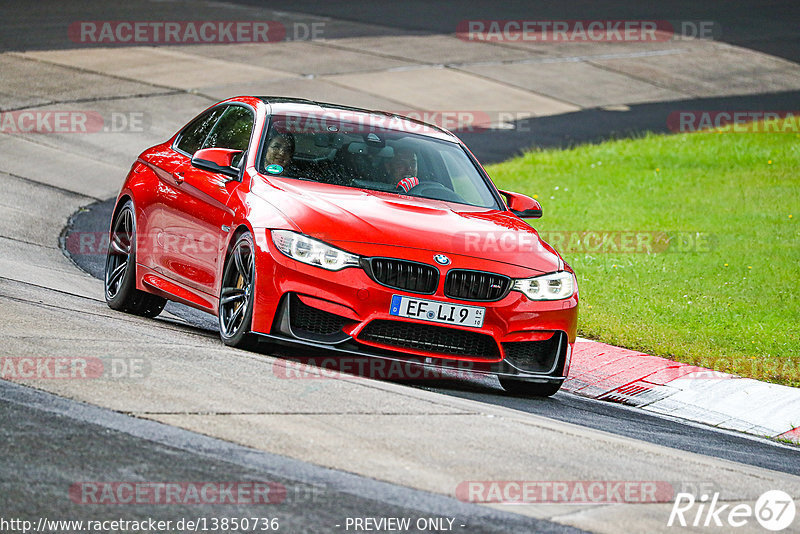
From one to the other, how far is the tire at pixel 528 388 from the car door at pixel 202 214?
2090 millimetres

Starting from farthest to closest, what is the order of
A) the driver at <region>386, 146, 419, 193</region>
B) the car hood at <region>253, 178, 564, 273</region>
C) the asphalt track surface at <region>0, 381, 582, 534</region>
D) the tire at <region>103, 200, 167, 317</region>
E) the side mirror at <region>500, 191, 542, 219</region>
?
the tire at <region>103, 200, 167, 317</region> < the side mirror at <region>500, 191, 542, 219</region> < the driver at <region>386, 146, 419, 193</region> < the car hood at <region>253, 178, 564, 273</region> < the asphalt track surface at <region>0, 381, 582, 534</region>

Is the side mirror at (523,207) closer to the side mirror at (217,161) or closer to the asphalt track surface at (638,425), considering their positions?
the asphalt track surface at (638,425)

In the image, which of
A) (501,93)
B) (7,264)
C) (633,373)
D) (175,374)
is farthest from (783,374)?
(501,93)

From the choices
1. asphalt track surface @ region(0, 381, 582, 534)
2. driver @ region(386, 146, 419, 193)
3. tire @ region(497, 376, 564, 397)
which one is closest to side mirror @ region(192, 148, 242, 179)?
driver @ region(386, 146, 419, 193)

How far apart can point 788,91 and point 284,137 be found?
73.7 feet

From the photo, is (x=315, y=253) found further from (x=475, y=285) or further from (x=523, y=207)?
(x=523, y=207)

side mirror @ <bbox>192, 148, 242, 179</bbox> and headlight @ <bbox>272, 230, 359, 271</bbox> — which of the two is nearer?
headlight @ <bbox>272, 230, 359, 271</bbox>

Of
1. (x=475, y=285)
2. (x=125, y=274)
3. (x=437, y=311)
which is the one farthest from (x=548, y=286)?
(x=125, y=274)

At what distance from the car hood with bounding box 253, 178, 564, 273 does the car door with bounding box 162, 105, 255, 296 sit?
1.36 ft

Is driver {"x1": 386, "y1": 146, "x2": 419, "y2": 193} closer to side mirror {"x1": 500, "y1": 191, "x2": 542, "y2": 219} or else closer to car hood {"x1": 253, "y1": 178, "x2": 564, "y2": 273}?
car hood {"x1": 253, "y1": 178, "x2": 564, "y2": 273}

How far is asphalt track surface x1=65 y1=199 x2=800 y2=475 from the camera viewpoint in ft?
25.5

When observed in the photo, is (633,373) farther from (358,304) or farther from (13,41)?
(13,41)

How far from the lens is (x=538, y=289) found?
8.02m

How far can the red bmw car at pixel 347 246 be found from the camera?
24.8 feet
